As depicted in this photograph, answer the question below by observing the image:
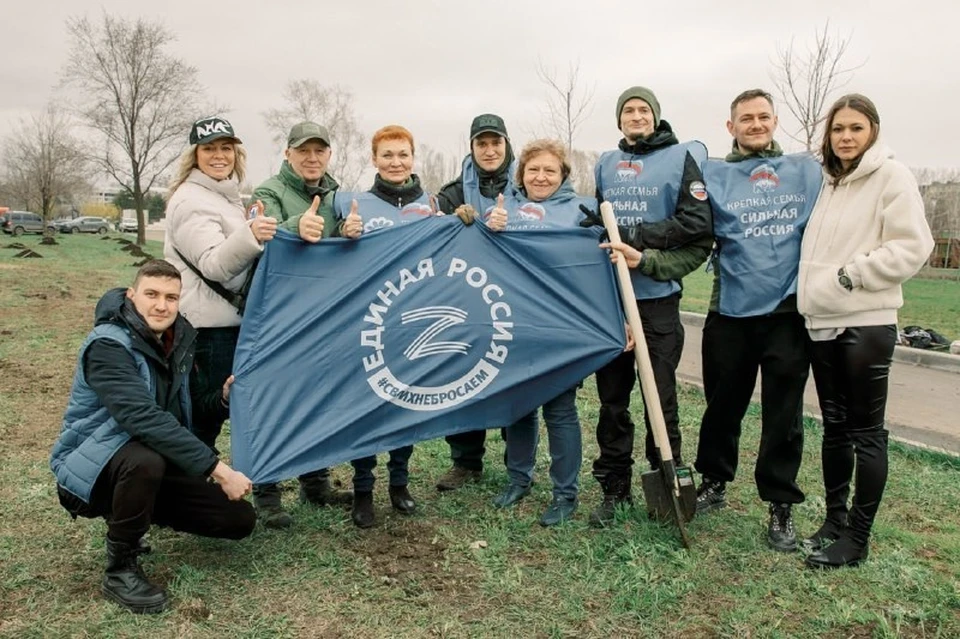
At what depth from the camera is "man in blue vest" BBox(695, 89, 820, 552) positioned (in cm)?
410

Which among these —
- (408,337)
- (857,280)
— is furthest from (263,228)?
(857,280)

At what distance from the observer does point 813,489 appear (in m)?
5.31

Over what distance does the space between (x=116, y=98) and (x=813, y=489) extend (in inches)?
1611

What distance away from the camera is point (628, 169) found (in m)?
4.43

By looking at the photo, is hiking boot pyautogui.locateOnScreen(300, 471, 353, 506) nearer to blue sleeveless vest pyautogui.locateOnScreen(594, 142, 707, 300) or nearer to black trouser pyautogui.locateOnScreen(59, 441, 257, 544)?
black trouser pyautogui.locateOnScreen(59, 441, 257, 544)

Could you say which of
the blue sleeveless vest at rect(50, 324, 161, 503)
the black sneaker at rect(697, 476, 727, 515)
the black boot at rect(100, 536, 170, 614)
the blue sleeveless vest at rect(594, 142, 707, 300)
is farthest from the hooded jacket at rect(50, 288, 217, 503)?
the black sneaker at rect(697, 476, 727, 515)

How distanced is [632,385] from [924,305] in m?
17.6

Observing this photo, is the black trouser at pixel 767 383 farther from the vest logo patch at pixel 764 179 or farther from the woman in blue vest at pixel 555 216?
the woman in blue vest at pixel 555 216

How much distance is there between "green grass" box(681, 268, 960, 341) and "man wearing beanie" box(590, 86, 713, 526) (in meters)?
8.26

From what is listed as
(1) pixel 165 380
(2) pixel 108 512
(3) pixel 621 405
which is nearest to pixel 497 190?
(3) pixel 621 405

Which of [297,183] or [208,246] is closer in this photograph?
[208,246]

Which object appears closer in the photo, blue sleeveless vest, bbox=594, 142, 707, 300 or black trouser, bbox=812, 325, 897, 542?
black trouser, bbox=812, 325, 897, 542

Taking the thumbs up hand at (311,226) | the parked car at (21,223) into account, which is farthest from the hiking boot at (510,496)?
the parked car at (21,223)

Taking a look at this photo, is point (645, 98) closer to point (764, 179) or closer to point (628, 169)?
point (628, 169)
